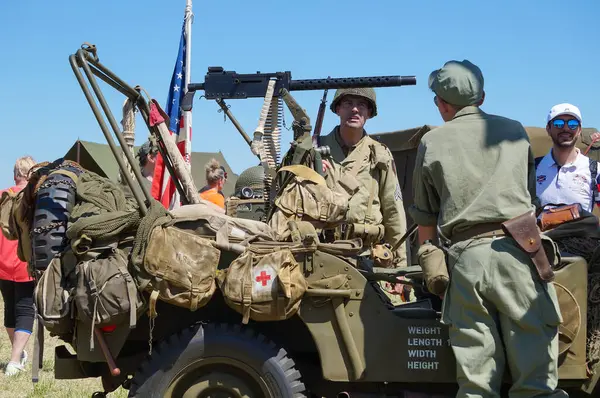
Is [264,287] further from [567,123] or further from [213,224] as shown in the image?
[567,123]

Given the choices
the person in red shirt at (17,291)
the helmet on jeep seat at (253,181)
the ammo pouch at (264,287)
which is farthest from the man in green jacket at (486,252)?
the helmet on jeep seat at (253,181)

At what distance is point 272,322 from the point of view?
14.1 feet

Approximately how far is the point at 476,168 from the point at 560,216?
2.60 ft

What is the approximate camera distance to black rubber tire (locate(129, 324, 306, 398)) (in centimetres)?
404

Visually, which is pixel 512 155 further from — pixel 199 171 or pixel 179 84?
pixel 199 171

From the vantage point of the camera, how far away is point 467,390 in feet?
11.9

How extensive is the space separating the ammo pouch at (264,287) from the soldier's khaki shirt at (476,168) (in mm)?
802

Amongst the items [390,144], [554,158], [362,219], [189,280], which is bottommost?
[189,280]

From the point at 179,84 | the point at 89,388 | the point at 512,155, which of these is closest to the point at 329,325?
the point at 512,155

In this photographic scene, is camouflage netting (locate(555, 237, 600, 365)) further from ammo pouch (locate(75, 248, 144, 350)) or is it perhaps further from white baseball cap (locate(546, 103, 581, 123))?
ammo pouch (locate(75, 248, 144, 350))

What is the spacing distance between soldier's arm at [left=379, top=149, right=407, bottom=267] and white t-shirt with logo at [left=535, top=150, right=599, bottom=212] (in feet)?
3.32

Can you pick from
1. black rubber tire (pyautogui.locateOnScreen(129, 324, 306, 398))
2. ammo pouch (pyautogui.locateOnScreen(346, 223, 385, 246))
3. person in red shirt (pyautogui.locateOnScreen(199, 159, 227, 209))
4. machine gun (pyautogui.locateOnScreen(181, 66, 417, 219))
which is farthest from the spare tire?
person in red shirt (pyautogui.locateOnScreen(199, 159, 227, 209))

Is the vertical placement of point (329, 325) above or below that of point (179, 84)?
below

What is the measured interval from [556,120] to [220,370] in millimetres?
2781
